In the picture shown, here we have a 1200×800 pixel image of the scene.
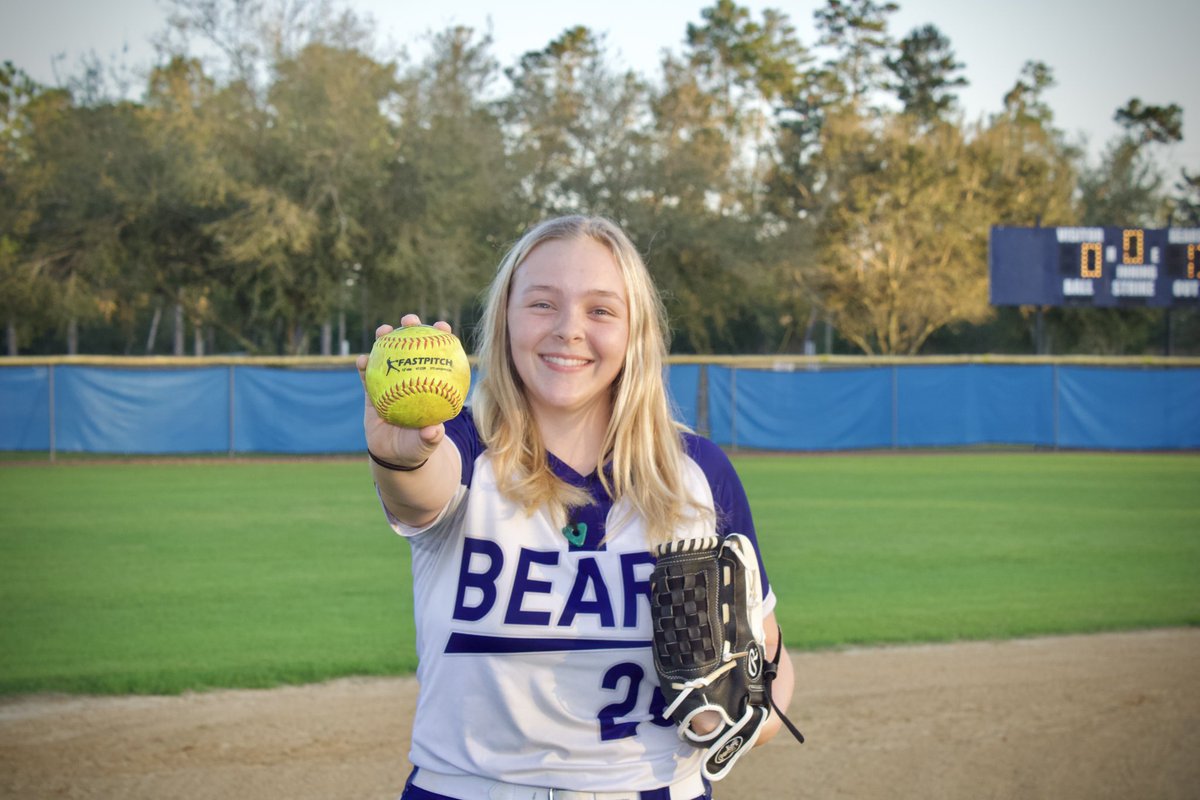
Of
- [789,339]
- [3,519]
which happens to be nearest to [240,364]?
[3,519]

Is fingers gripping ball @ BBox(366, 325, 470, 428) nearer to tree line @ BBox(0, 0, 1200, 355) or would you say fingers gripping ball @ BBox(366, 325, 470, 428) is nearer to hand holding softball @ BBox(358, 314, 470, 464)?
hand holding softball @ BBox(358, 314, 470, 464)

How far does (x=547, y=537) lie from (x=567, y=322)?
0.43 m

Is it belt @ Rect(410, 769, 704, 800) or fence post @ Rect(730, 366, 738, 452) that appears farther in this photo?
fence post @ Rect(730, 366, 738, 452)

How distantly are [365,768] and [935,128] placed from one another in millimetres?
43235

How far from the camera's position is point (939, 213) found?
40469 millimetres

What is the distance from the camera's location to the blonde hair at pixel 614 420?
212cm

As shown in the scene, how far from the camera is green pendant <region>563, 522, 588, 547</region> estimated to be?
2.08 m

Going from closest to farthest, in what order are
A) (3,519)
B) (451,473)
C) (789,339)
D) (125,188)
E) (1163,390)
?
(451,473), (3,519), (1163,390), (125,188), (789,339)

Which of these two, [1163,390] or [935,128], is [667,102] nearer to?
[935,128]

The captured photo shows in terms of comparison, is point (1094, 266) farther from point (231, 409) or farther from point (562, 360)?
point (562, 360)

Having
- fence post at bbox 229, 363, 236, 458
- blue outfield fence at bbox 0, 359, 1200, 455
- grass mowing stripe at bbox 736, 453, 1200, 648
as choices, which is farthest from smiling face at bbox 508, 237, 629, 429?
blue outfield fence at bbox 0, 359, 1200, 455

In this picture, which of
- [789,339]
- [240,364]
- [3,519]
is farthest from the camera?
[789,339]

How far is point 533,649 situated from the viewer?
79.9 inches

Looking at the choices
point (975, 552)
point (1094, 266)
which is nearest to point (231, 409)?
point (975, 552)
